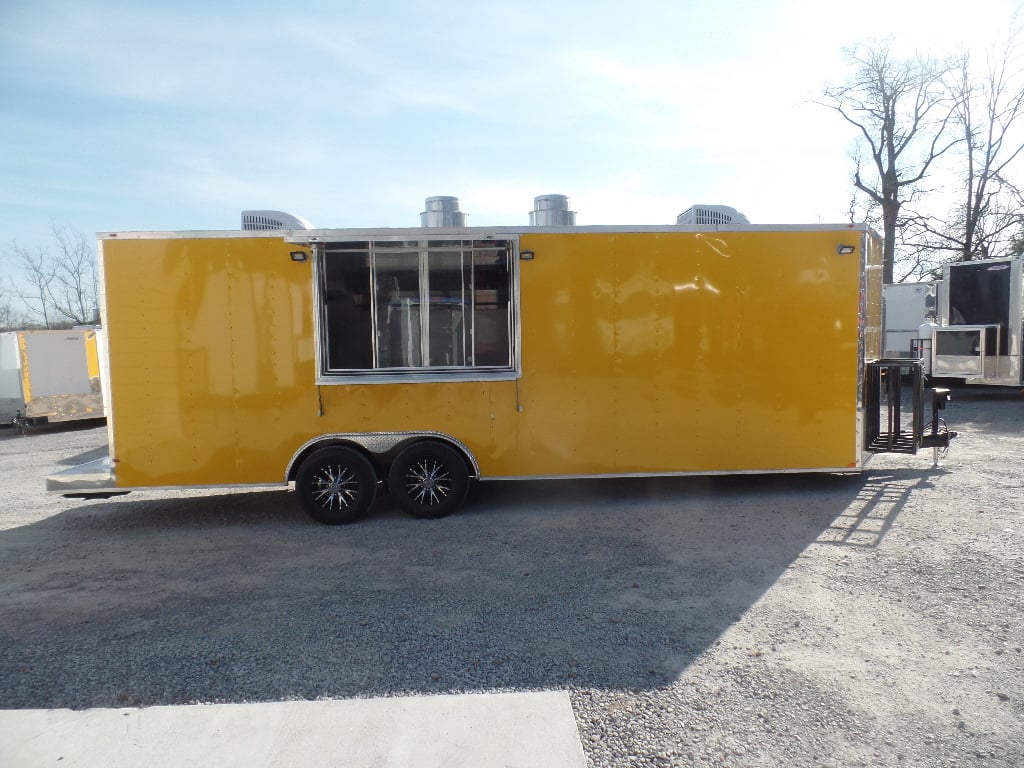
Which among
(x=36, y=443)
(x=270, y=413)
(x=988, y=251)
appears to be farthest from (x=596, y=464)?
(x=988, y=251)

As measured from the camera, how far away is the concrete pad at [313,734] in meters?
2.75

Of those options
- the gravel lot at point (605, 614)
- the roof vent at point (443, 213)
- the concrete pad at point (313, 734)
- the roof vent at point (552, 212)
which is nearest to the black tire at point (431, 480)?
the gravel lot at point (605, 614)

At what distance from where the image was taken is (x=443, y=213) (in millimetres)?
7398

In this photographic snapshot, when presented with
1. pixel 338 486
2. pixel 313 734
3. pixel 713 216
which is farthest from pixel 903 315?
pixel 313 734

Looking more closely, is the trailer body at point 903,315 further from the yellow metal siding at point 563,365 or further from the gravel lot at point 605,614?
the yellow metal siding at point 563,365

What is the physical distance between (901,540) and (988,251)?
27.4 meters

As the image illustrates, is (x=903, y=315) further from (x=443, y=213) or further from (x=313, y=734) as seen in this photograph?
(x=313, y=734)

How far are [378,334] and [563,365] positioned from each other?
191cm

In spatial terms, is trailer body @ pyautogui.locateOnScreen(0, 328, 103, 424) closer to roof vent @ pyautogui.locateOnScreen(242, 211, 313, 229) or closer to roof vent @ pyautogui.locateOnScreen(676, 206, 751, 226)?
roof vent @ pyautogui.locateOnScreen(242, 211, 313, 229)

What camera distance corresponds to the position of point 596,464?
6.74m

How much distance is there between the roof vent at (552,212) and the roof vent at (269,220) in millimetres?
2707

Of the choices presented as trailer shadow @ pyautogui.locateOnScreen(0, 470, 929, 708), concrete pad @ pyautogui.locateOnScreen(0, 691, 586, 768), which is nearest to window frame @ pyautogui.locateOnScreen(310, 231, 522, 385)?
trailer shadow @ pyautogui.locateOnScreen(0, 470, 929, 708)

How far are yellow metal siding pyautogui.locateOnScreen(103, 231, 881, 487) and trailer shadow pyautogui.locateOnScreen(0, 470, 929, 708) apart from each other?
62cm

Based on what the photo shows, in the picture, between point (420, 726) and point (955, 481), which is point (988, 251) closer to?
point (955, 481)
